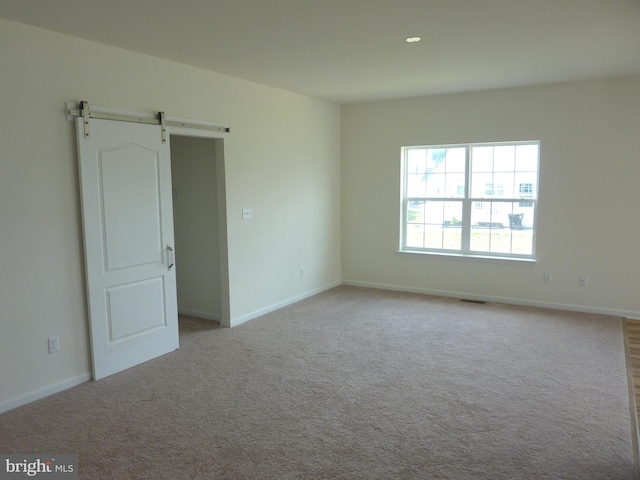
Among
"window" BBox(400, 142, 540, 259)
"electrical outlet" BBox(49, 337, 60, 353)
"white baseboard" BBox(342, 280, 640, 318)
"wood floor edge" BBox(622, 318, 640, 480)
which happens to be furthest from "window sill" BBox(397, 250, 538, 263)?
"electrical outlet" BBox(49, 337, 60, 353)

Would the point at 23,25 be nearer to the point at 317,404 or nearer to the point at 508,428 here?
the point at 317,404

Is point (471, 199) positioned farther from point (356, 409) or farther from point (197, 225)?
point (356, 409)

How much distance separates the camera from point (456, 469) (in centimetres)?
252

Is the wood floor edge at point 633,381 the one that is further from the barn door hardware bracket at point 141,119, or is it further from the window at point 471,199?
the barn door hardware bracket at point 141,119

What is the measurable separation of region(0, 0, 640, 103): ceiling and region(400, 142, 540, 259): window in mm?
1169

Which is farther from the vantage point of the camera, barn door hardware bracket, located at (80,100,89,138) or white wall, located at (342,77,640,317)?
white wall, located at (342,77,640,317)

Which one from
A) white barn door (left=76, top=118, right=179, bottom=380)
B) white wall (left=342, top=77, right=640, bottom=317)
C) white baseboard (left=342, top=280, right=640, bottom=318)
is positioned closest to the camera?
white barn door (left=76, top=118, right=179, bottom=380)

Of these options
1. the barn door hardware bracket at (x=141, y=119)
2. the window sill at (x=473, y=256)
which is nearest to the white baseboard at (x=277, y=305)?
the window sill at (x=473, y=256)

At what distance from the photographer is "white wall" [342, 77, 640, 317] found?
512 centimetres

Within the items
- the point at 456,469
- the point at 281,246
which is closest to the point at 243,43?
the point at 281,246

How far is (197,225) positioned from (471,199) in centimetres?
347

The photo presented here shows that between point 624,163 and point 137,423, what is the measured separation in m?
5.35

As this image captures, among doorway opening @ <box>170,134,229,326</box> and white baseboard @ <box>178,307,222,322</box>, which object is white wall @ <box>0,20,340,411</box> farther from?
white baseboard @ <box>178,307,222,322</box>

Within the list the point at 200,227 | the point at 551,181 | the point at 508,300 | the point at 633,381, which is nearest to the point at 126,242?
the point at 200,227
